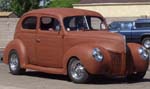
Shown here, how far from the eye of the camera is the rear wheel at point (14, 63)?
51.0 ft

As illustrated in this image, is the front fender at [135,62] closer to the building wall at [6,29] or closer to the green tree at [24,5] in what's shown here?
the building wall at [6,29]

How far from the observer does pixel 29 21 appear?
1545 cm

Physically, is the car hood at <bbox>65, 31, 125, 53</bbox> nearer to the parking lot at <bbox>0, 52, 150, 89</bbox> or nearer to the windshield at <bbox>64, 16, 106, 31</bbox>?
the windshield at <bbox>64, 16, 106, 31</bbox>

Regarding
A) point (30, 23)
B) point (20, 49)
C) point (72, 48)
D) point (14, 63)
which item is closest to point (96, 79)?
point (72, 48)

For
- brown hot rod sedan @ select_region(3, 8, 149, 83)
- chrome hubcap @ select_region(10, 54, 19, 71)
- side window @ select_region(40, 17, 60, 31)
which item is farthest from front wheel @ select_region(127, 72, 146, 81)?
chrome hubcap @ select_region(10, 54, 19, 71)

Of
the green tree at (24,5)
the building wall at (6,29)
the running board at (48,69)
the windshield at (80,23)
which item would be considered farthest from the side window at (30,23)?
the green tree at (24,5)

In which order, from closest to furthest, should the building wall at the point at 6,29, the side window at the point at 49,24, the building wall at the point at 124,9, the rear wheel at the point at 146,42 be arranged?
the side window at the point at 49,24 < the rear wheel at the point at 146,42 < the building wall at the point at 6,29 < the building wall at the point at 124,9

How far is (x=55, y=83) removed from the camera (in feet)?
44.7

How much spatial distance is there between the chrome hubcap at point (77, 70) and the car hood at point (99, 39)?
56cm

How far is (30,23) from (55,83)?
96.0 inches

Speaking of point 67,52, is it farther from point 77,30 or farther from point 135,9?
point 135,9

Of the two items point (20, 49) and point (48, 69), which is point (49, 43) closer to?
point (48, 69)

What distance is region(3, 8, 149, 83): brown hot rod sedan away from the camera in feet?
43.2

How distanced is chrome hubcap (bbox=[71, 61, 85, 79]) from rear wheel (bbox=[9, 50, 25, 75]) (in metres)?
2.39
